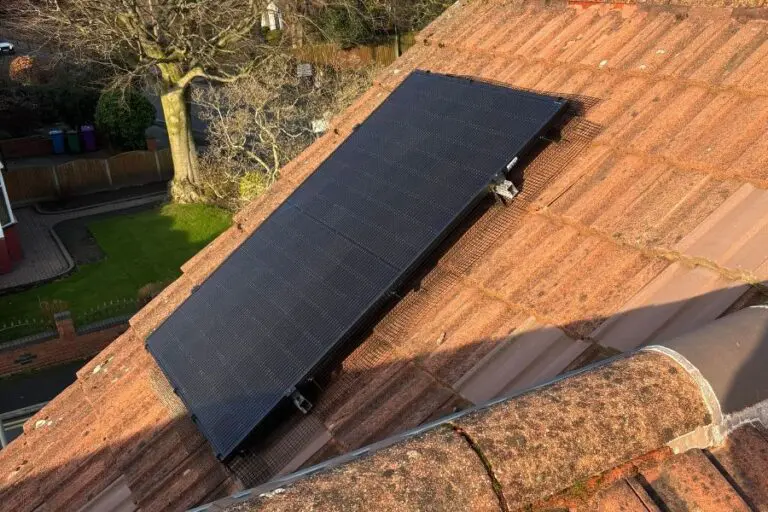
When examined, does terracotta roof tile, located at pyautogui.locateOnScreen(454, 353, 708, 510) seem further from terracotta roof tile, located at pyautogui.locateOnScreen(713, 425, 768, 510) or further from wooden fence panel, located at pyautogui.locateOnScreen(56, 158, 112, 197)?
wooden fence panel, located at pyautogui.locateOnScreen(56, 158, 112, 197)

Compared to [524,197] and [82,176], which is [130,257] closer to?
[82,176]

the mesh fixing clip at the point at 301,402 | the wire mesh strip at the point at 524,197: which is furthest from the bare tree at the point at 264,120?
the mesh fixing clip at the point at 301,402

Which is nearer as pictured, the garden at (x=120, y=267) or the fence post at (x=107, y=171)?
the garden at (x=120, y=267)

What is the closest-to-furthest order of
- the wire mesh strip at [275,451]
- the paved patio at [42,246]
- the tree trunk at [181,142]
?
the wire mesh strip at [275,451]
the paved patio at [42,246]
the tree trunk at [181,142]

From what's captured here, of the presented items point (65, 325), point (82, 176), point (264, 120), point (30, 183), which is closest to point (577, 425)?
point (65, 325)

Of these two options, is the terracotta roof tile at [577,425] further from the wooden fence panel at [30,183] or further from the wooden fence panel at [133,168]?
the wooden fence panel at [133,168]
